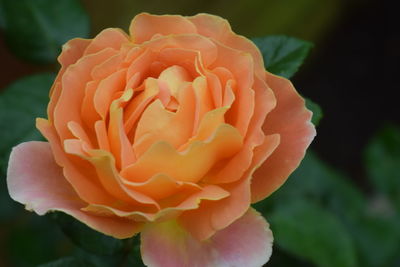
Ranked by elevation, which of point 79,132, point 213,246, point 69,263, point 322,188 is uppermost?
point 79,132

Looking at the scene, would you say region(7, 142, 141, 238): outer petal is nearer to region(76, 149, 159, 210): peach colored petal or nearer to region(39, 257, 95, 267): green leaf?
region(76, 149, 159, 210): peach colored petal

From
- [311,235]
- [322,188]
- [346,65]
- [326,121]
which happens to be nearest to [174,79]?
[311,235]

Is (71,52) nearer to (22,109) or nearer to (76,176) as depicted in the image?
(76,176)

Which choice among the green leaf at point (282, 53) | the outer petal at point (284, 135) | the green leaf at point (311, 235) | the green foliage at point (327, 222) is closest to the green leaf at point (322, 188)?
the green foliage at point (327, 222)

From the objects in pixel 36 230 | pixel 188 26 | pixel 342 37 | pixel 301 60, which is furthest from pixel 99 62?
pixel 342 37

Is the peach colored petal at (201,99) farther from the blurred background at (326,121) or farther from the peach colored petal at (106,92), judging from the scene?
the blurred background at (326,121)

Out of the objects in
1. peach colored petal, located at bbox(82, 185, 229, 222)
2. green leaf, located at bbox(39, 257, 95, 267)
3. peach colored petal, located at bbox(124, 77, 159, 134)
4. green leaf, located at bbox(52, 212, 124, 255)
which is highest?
peach colored petal, located at bbox(124, 77, 159, 134)

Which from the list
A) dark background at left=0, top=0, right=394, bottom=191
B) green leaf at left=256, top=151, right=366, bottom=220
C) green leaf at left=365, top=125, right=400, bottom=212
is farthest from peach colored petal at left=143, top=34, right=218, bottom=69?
dark background at left=0, top=0, right=394, bottom=191
